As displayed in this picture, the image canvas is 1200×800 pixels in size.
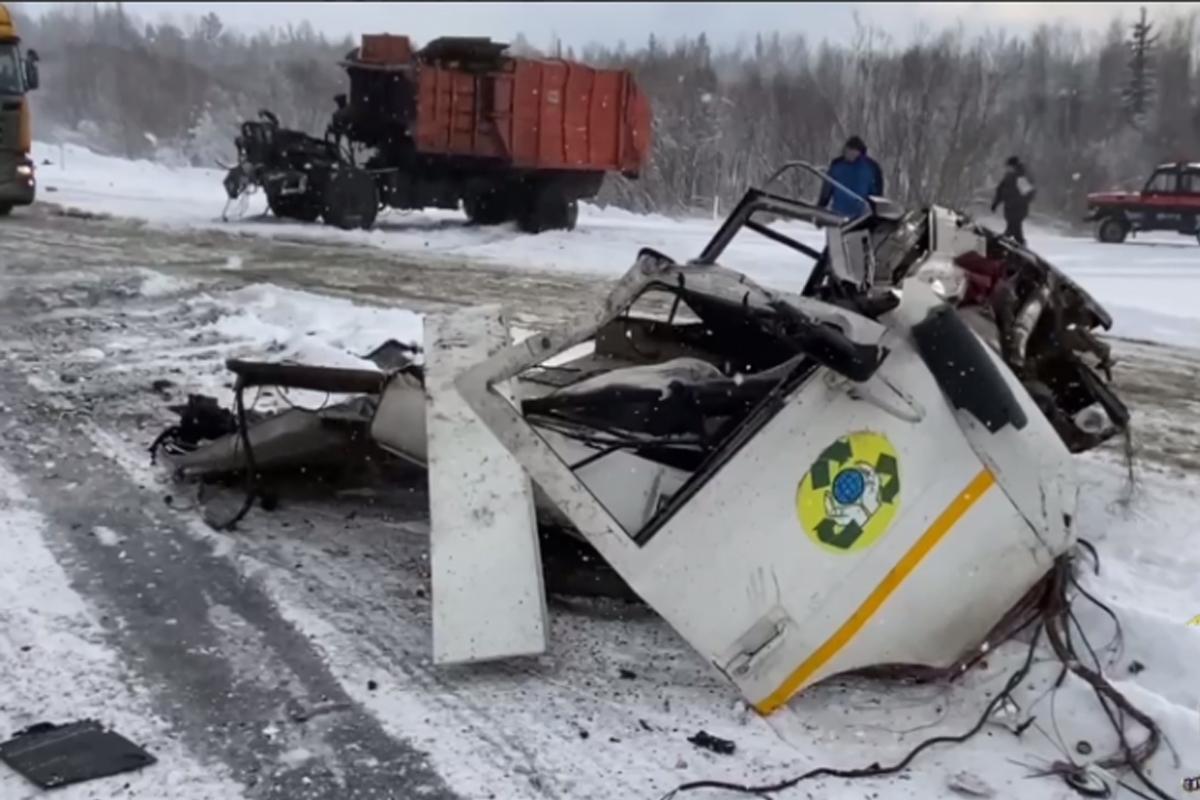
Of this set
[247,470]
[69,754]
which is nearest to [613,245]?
[247,470]

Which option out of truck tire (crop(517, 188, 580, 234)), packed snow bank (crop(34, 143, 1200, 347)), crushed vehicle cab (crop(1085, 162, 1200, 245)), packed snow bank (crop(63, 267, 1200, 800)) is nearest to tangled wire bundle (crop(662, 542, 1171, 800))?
packed snow bank (crop(63, 267, 1200, 800))

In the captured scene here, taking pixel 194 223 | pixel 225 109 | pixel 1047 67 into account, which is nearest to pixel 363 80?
pixel 194 223

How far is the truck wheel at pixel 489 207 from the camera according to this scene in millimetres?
19578

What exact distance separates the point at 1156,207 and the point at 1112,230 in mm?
890

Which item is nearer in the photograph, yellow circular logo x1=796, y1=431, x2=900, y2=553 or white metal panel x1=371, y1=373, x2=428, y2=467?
yellow circular logo x1=796, y1=431, x2=900, y2=553

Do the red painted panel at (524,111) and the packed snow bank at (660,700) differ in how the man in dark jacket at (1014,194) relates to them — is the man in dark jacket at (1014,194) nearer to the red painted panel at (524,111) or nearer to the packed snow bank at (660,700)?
the red painted panel at (524,111)

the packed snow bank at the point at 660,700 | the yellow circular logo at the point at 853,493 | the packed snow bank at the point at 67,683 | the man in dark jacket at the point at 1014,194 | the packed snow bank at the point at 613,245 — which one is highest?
the yellow circular logo at the point at 853,493

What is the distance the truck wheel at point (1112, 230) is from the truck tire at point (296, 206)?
12.6 metres

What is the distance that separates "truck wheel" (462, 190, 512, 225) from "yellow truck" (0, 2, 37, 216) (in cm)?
625

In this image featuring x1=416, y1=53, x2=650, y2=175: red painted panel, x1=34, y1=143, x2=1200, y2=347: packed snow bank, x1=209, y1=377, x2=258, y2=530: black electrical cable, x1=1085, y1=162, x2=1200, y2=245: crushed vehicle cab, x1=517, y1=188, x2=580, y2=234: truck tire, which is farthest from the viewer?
x1=1085, y1=162, x2=1200, y2=245: crushed vehicle cab

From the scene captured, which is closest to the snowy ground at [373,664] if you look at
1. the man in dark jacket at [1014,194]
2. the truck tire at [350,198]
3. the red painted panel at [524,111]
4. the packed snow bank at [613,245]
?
the packed snow bank at [613,245]

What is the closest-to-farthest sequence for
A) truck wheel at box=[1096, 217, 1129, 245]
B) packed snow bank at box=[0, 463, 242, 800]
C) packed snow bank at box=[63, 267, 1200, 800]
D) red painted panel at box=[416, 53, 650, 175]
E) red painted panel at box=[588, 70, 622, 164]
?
1. packed snow bank at box=[0, 463, 242, 800]
2. packed snow bank at box=[63, 267, 1200, 800]
3. red painted panel at box=[416, 53, 650, 175]
4. red painted panel at box=[588, 70, 622, 164]
5. truck wheel at box=[1096, 217, 1129, 245]

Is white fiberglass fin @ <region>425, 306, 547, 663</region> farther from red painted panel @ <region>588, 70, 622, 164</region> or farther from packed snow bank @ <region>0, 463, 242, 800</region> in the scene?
red painted panel @ <region>588, 70, 622, 164</region>

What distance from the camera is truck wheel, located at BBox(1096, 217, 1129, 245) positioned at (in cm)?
2100
